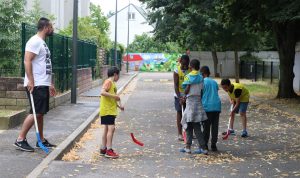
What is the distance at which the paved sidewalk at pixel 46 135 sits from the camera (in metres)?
7.14

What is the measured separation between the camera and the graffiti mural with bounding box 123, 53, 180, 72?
213ft

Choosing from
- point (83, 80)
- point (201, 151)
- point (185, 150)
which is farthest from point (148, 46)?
point (201, 151)

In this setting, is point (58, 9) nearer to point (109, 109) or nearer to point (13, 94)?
point (13, 94)

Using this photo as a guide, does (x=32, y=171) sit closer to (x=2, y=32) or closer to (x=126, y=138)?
(x=126, y=138)

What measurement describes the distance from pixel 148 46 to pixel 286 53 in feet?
176

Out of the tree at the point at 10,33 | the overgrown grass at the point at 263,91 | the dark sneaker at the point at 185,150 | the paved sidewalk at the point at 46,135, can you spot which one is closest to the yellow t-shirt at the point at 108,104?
the paved sidewalk at the point at 46,135

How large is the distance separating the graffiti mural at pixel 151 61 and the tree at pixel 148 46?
8.12m

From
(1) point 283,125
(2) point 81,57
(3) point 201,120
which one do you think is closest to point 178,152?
(3) point 201,120

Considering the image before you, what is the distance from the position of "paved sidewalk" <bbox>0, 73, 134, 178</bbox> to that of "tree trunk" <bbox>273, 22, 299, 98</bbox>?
792 cm

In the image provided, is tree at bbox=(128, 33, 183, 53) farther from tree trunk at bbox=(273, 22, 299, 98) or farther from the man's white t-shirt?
the man's white t-shirt

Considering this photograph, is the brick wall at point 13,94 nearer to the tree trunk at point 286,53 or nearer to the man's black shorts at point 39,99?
the man's black shorts at point 39,99

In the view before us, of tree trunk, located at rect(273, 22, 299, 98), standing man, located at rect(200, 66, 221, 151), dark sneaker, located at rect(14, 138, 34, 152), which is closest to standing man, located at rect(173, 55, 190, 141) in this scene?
standing man, located at rect(200, 66, 221, 151)

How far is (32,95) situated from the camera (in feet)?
27.0

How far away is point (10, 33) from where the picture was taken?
15.5m
